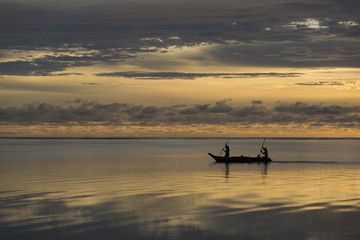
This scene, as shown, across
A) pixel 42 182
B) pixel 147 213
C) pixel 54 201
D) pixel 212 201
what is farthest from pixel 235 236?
pixel 42 182

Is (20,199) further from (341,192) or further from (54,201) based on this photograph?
(341,192)

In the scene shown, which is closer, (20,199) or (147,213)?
(147,213)

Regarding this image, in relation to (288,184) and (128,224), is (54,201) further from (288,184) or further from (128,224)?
(288,184)

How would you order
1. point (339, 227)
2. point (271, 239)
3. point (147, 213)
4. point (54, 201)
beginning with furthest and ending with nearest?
1. point (54, 201)
2. point (147, 213)
3. point (339, 227)
4. point (271, 239)

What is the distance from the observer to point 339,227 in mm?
19500

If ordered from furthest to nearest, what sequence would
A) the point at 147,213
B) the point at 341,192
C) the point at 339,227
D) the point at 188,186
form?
the point at 188,186 → the point at 341,192 → the point at 147,213 → the point at 339,227

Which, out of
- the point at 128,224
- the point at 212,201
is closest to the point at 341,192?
the point at 212,201

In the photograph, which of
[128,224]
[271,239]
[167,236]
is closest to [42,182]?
[128,224]

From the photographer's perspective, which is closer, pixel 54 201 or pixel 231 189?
pixel 54 201

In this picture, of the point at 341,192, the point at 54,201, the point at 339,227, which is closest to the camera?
the point at 339,227

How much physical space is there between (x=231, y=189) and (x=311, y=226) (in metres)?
12.5

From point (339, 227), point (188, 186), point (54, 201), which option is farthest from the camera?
→ point (188, 186)

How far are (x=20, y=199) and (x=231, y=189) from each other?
45.4 feet

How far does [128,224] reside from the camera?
20.0 m
